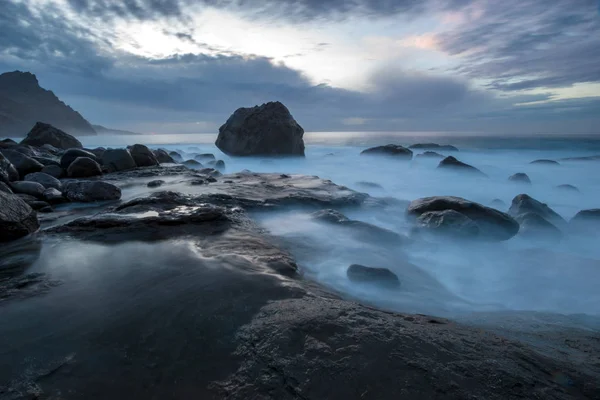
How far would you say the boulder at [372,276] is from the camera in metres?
3.91

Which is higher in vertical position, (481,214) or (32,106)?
(32,106)

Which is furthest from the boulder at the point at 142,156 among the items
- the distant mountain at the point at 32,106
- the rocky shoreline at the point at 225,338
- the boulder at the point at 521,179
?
the distant mountain at the point at 32,106

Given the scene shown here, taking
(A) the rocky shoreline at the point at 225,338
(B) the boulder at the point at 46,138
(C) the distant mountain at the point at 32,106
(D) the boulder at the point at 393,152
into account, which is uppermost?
(C) the distant mountain at the point at 32,106

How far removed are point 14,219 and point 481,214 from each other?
27.6 ft

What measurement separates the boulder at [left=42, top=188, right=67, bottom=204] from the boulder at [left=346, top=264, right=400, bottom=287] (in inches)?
258

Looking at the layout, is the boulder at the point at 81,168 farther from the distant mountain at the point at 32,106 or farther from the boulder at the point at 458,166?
the distant mountain at the point at 32,106

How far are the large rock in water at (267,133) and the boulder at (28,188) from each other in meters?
17.9

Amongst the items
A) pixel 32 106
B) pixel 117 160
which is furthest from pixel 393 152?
pixel 32 106

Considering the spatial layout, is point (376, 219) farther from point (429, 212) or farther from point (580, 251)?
point (580, 251)

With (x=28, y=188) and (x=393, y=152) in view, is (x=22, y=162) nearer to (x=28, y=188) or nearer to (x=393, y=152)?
(x=28, y=188)

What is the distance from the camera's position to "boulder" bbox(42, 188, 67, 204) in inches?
265

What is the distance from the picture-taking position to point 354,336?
2.16 meters

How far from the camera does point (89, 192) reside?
22.7 feet

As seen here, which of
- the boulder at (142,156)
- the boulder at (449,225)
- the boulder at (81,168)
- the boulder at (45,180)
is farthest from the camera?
the boulder at (142,156)
